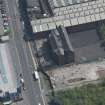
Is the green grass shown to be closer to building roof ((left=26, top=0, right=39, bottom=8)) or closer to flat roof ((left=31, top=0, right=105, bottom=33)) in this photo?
flat roof ((left=31, top=0, right=105, bottom=33))

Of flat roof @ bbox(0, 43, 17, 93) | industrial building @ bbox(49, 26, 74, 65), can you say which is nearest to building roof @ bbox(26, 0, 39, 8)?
industrial building @ bbox(49, 26, 74, 65)

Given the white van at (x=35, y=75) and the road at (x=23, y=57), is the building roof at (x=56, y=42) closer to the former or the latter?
the road at (x=23, y=57)

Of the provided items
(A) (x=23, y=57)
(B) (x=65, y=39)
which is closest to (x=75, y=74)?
(B) (x=65, y=39)

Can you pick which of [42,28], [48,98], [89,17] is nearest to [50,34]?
[42,28]

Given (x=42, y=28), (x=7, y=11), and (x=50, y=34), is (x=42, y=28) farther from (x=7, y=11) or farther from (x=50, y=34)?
(x=7, y=11)

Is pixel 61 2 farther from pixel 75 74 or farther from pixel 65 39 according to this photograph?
pixel 75 74
